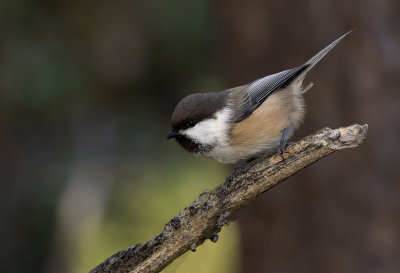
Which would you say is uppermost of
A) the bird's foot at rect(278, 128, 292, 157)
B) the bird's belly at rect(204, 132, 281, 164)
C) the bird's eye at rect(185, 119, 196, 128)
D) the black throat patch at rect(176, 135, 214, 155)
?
the bird's eye at rect(185, 119, 196, 128)

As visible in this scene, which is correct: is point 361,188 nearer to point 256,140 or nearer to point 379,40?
point 379,40

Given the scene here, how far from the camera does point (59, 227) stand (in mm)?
6652

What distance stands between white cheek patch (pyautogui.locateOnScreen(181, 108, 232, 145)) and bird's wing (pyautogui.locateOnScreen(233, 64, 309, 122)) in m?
0.10

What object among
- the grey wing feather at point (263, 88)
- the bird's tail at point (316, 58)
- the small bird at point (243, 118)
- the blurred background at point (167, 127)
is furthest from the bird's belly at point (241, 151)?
the blurred background at point (167, 127)

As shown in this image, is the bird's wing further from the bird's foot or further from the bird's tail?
the bird's foot

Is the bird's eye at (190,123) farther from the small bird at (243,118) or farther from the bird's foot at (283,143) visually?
the bird's foot at (283,143)

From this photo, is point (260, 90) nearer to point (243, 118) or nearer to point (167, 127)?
point (243, 118)

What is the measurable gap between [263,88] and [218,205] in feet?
3.65

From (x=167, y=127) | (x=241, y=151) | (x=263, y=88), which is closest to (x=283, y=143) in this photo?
(x=241, y=151)

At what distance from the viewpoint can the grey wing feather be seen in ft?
10.1

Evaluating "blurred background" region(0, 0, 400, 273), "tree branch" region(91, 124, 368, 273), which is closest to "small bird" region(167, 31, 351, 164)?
"tree branch" region(91, 124, 368, 273)

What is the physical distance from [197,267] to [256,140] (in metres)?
1.91

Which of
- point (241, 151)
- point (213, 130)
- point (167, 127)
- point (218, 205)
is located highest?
point (167, 127)

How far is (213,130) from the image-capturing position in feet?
9.48
